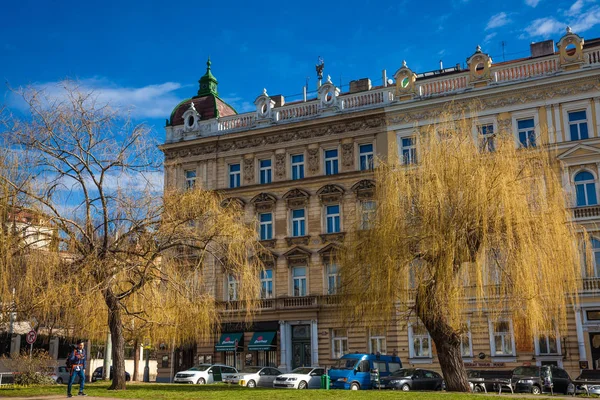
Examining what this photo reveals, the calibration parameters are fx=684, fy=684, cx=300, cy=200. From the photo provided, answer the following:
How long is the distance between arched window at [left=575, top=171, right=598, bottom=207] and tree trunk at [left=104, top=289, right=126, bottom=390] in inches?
976

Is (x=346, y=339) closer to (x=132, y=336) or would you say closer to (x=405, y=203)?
(x=132, y=336)

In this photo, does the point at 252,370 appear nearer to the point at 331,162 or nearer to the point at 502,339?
the point at 502,339

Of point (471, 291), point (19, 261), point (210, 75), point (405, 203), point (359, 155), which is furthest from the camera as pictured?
point (210, 75)

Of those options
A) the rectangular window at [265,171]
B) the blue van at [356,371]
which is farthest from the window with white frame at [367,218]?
the rectangular window at [265,171]

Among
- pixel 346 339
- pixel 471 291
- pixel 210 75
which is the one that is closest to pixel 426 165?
pixel 471 291

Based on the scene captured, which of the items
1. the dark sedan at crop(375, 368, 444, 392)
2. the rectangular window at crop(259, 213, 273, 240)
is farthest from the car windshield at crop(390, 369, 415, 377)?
the rectangular window at crop(259, 213, 273, 240)

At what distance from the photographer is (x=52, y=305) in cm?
2294

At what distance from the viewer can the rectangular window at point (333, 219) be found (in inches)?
1686

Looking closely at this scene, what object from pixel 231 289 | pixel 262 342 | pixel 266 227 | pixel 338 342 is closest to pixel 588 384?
pixel 338 342

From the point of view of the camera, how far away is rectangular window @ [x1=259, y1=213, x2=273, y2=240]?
44719 mm

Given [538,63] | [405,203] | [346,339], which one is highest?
[538,63]

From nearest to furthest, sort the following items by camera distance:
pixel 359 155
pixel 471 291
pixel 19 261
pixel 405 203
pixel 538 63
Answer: pixel 19 261
pixel 405 203
pixel 471 291
pixel 538 63
pixel 359 155

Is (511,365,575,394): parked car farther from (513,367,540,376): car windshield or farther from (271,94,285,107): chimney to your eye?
(271,94,285,107): chimney

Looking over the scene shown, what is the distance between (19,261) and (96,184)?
365cm
